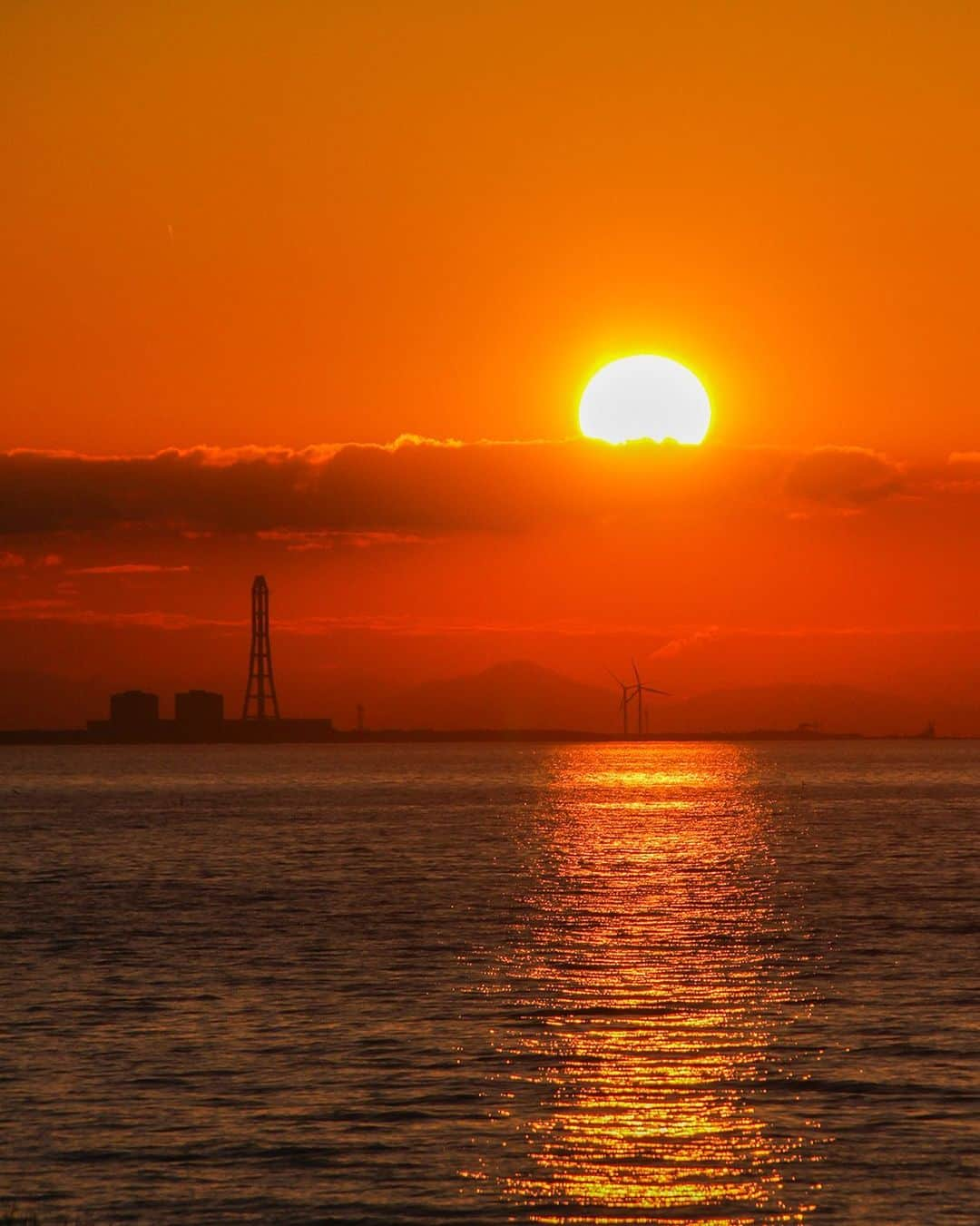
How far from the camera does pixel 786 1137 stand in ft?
134

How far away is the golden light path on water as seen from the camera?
3644 cm

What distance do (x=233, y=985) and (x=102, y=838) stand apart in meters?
109

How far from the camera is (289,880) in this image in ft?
386

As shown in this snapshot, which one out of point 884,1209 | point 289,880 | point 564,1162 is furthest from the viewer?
point 289,880

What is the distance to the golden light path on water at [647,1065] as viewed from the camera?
36.4 m

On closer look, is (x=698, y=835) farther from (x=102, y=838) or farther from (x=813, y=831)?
(x=102, y=838)

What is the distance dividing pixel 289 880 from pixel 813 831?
78398mm

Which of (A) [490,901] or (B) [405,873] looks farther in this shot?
(B) [405,873]

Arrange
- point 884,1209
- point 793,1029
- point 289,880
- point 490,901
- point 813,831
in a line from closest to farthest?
1. point 884,1209
2. point 793,1029
3. point 490,901
4. point 289,880
5. point 813,831

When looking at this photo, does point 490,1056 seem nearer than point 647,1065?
No

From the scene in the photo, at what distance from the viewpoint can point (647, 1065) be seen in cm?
4897

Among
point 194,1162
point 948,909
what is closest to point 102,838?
point 948,909

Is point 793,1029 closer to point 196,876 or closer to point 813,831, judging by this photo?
point 196,876

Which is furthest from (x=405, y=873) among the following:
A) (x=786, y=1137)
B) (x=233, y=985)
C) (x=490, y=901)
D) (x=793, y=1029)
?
(x=786, y=1137)
